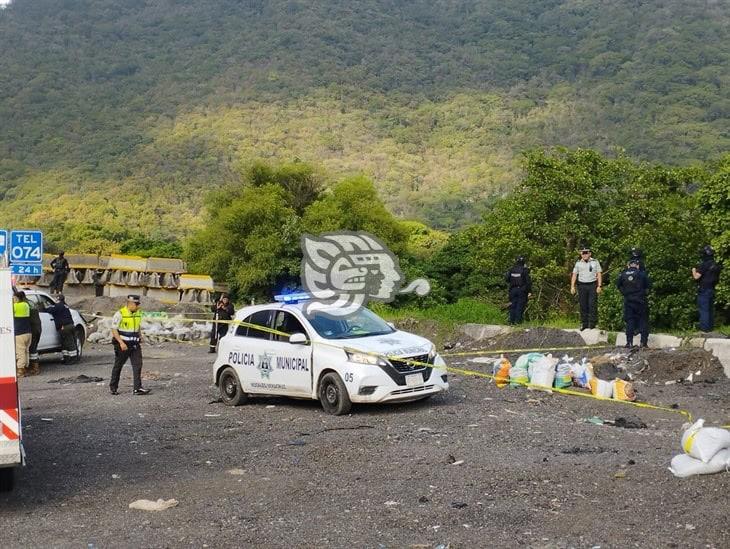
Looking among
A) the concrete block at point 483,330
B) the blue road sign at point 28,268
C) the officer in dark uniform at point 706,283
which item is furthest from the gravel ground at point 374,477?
the blue road sign at point 28,268

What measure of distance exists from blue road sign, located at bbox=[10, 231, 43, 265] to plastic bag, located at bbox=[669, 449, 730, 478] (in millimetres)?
17165

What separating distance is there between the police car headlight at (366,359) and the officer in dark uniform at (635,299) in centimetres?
538

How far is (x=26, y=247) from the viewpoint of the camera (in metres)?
21.5

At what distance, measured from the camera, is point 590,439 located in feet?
33.3

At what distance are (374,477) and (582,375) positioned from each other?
611 cm

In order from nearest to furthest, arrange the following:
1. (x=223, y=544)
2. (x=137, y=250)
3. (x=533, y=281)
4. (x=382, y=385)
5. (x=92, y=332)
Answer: (x=223, y=544) → (x=382, y=385) → (x=533, y=281) → (x=92, y=332) → (x=137, y=250)

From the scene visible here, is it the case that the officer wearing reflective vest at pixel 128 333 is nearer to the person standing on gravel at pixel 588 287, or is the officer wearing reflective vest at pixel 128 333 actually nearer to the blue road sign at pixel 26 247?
the blue road sign at pixel 26 247

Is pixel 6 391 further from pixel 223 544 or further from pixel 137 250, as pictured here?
pixel 137 250

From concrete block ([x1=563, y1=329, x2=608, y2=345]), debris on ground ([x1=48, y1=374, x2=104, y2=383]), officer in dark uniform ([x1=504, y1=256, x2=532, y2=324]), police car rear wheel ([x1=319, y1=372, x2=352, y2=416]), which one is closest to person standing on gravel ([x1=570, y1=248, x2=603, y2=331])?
concrete block ([x1=563, y1=329, x2=608, y2=345])

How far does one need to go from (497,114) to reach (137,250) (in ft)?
284

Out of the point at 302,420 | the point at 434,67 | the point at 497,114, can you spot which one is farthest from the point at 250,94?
the point at 302,420

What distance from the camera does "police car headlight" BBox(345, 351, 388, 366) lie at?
40.7 ft

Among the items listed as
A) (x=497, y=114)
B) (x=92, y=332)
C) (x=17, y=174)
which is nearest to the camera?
(x=92, y=332)

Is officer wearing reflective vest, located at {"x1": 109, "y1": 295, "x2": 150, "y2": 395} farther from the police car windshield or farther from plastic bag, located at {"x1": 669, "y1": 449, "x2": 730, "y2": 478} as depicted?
plastic bag, located at {"x1": 669, "y1": 449, "x2": 730, "y2": 478}
